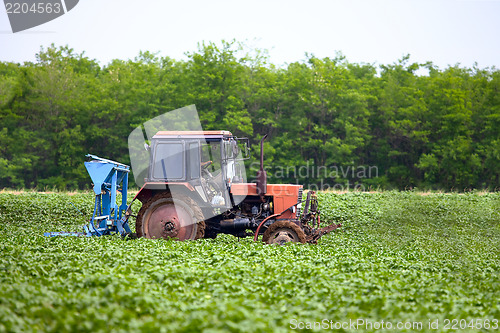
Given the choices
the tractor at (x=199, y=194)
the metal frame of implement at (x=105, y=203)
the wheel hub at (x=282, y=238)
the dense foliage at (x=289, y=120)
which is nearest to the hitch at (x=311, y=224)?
the tractor at (x=199, y=194)

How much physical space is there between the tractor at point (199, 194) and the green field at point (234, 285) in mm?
1012

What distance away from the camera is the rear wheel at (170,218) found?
38.0 feet

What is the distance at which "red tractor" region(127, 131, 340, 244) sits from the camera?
11617 mm

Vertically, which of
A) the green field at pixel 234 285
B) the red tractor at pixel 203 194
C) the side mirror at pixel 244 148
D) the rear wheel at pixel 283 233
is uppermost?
the side mirror at pixel 244 148

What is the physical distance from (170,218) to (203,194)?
0.98 m

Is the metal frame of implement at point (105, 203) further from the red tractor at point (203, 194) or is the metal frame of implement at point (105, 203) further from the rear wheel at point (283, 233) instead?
the rear wheel at point (283, 233)

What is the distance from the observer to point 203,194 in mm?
11719

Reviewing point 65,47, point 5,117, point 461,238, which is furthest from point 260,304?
point 65,47

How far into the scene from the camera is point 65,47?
1907 inches

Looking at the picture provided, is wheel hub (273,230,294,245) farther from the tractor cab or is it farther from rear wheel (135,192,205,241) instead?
rear wheel (135,192,205,241)

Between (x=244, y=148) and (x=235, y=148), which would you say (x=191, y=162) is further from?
(x=244, y=148)

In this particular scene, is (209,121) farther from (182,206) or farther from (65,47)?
(182,206)

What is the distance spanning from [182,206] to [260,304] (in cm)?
563

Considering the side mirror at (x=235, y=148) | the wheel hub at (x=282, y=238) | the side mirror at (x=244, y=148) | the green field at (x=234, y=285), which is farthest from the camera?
the side mirror at (x=235, y=148)
